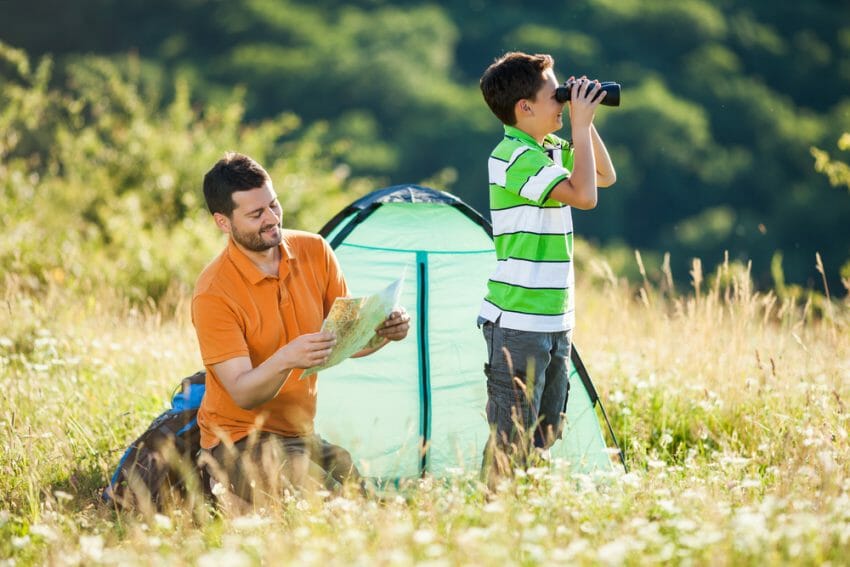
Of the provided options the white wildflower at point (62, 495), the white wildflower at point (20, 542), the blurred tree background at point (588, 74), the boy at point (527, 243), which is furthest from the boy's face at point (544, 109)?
the blurred tree background at point (588, 74)

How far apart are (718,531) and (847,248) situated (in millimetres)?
23032

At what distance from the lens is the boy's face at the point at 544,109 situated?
323cm

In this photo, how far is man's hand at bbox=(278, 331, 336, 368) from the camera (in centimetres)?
299

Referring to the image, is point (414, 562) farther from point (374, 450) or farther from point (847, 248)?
point (847, 248)

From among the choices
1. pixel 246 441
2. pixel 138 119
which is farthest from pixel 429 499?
pixel 138 119

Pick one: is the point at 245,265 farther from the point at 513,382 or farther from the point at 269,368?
the point at 513,382

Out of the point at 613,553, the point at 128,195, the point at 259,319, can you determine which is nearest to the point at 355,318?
the point at 259,319

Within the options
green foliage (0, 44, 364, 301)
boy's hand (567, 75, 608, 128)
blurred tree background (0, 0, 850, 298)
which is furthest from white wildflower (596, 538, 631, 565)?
blurred tree background (0, 0, 850, 298)

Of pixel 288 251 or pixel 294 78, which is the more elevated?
pixel 294 78

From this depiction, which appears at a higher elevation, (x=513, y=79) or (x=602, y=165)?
(x=513, y=79)

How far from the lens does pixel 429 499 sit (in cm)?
297

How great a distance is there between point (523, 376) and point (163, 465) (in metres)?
1.28

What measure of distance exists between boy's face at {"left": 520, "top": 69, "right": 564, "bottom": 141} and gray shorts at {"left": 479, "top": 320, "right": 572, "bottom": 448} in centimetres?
67

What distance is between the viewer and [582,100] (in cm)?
315
